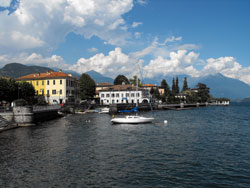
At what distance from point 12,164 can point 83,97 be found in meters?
88.1

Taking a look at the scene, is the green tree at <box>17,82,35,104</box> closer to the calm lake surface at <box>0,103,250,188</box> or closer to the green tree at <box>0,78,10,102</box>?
the green tree at <box>0,78,10,102</box>

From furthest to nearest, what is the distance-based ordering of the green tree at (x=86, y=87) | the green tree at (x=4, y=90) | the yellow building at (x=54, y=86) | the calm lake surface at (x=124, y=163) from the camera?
the green tree at (x=86, y=87) → the yellow building at (x=54, y=86) → the green tree at (x=4, y=90) → the calm lake surface at (x=124, y=163)

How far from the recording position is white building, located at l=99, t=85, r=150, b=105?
116m

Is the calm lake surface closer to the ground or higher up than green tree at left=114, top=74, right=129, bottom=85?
closer to the ground

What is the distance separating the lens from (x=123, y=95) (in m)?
117

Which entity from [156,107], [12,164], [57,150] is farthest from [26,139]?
[156,107]

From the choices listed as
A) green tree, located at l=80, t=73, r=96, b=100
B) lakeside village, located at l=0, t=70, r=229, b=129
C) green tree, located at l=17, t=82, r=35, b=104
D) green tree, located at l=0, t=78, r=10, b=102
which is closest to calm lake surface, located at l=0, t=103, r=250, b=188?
lakeside village, located at l=0, t=70, r=229, b=129

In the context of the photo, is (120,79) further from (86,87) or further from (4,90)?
(4,90)

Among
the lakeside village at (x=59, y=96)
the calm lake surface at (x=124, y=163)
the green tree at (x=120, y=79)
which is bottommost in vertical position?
the calm lake surface at (x=124, y=163)

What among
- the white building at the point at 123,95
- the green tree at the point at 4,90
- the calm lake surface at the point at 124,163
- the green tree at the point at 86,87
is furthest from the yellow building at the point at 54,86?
the calm lake surface at the point at 124,163

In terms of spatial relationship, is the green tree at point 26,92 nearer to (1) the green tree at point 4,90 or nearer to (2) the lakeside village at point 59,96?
(2) the lakeside village at point 59,96

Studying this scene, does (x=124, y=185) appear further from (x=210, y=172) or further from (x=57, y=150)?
(x=57, y=150)

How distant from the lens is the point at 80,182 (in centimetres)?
1551

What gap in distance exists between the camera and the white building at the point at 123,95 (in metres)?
116
